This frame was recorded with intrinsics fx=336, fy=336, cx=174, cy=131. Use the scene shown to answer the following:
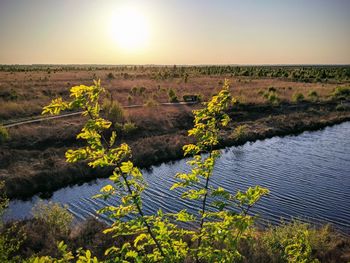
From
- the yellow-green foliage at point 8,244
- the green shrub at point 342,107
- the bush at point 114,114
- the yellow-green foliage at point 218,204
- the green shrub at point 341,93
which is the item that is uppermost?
the yellow-green foliage at point 218,204

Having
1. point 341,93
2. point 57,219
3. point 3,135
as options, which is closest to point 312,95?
point 341,93

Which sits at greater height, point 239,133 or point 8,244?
point 8,244

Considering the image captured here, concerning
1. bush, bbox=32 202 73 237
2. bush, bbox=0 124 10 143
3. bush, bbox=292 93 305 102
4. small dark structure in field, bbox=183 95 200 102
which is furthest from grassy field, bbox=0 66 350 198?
bush, bbox=32 202 73 237

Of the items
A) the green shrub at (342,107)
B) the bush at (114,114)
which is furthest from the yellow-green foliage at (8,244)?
the green shrub at (342,107)

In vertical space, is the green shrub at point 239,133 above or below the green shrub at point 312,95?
below

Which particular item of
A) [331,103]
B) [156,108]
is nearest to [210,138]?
[156,108]

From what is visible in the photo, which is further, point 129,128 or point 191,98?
point 191,98

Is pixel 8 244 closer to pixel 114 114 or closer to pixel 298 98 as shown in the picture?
pixel 114 114

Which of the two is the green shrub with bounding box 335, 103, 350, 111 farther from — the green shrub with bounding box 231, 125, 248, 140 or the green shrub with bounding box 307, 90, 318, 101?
the green shrub with bounding box 231, 125, 248, 140

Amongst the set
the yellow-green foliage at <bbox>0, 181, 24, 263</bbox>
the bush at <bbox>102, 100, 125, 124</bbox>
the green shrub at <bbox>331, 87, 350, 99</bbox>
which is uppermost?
the yellow-green foliage at <bbox>0, 181, 24, 263</bbox>

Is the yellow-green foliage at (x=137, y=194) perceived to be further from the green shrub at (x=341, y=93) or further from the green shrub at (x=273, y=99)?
the green shrub at (x=341, y=93)

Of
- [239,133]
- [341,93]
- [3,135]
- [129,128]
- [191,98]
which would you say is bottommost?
[239,133]

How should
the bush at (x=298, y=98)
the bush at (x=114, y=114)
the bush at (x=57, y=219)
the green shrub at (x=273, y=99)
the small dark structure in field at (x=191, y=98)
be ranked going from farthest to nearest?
1. the bush at (x=298, y=98)
2. the small dark structure in field at (x=191, y=98)
3. the green shrub at (x=273, y=99)
4. the bush at (x=114, y=114)
5. the bush at (x=57, y=219)

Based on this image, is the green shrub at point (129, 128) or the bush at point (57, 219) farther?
the green shrub at point (129, 128)
